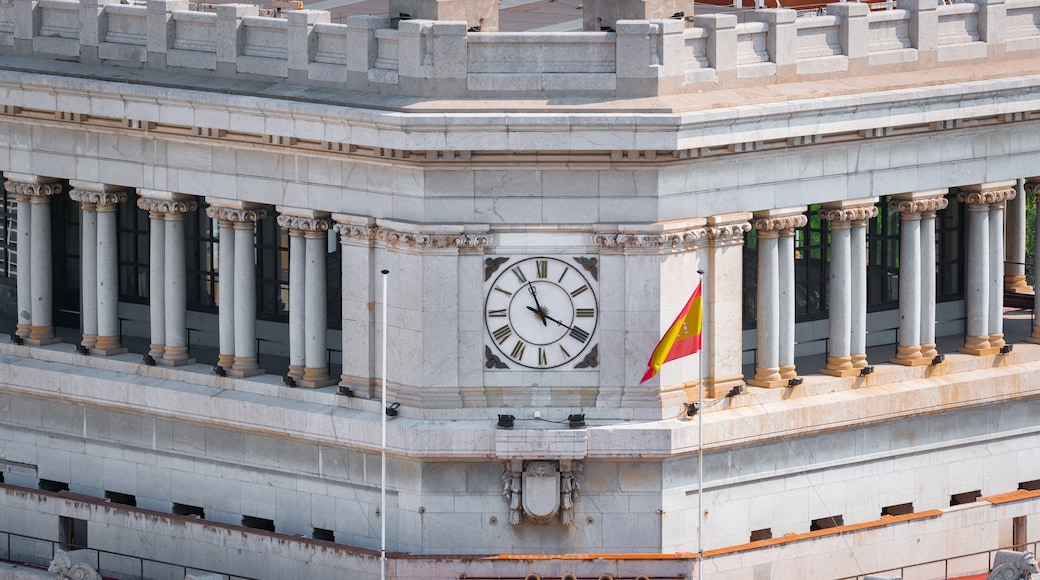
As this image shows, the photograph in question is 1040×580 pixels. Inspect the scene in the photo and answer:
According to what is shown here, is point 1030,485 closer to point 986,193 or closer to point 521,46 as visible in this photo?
point 986,193

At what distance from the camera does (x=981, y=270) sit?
8081 centimetres

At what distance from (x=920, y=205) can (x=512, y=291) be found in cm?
1107

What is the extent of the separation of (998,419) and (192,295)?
20302mm

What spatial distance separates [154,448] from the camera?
262ft

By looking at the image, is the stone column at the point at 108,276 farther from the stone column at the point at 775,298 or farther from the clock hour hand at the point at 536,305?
the stone column at the point at 775,298

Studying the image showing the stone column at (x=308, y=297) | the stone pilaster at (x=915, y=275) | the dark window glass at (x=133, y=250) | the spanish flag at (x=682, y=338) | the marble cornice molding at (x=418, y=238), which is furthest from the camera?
the dark window glass at (x=133, y=250)

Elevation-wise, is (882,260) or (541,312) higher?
(882,260)

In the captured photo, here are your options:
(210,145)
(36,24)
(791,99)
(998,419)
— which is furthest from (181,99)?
(998,419)

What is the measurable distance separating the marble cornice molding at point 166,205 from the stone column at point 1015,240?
80.9 ft

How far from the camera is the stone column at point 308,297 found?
7619cm

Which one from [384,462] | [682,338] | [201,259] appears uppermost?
[201,259]

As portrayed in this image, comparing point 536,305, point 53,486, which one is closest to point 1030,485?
point 536,305

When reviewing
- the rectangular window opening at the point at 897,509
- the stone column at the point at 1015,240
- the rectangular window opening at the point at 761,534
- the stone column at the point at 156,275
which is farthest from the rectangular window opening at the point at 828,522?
the stone column at the point at 156,275

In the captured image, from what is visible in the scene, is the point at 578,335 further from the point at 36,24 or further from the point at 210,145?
the point at 36,24
